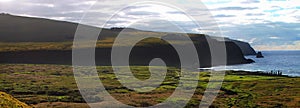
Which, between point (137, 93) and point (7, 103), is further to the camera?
point (137, 93)

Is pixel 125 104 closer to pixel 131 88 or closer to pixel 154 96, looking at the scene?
pixel 154 96

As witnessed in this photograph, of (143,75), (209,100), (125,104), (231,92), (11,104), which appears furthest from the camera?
(143,75)

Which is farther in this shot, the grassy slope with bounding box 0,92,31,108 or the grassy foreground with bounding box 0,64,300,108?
the grassy foreground with bounding box 0,64,300,108

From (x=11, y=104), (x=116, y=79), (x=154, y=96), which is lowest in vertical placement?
(x=11, y=104)

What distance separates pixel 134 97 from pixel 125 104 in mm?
11639

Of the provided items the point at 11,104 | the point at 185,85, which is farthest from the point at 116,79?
the point at 11,104

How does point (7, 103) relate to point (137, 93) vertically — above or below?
below

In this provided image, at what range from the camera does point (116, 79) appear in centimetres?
13088

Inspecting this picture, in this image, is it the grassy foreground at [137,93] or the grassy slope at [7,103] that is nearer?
the grassy slope at [7,103]

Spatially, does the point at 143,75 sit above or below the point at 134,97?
above

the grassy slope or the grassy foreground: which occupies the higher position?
the grassy foreground

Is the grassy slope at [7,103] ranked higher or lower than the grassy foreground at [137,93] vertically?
lower

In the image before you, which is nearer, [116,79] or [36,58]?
[116,79]

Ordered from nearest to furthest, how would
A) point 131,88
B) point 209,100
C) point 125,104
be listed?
point 125,104 < point 209,100 < point 131,88
